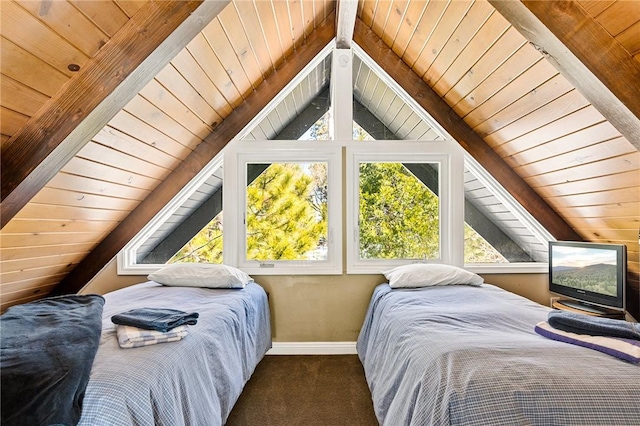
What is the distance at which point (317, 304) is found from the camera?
120 inches

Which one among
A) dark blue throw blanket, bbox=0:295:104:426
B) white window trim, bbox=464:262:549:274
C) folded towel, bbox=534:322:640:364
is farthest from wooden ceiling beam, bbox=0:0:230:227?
white window trim, bbox=464:262:549:274

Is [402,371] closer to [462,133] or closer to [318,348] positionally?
[318,348]

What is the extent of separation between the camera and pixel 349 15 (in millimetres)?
2455

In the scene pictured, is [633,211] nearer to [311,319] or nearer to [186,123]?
[311,319]

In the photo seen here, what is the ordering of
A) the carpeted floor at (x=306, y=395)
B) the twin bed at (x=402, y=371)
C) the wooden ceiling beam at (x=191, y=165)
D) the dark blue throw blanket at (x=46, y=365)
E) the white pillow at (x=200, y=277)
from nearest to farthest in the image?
the dark blue throw blanket at (x=46, y=365) → the twin bed at (x=402, y=371) → the carpeted floor at (x=306, y=395) → the white pillow at (x=200, y=277) → the wooden ceiling beam at (x=191, y=165)

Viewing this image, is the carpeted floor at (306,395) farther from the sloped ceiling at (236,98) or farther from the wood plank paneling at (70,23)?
the wood plank paneling at (70,23)

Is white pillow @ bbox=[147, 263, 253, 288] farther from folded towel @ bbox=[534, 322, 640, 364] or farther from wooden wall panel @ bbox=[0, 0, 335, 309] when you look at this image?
folded towel @ bbox=[534, 322, 640, 364]

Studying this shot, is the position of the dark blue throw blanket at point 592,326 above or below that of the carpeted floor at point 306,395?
above

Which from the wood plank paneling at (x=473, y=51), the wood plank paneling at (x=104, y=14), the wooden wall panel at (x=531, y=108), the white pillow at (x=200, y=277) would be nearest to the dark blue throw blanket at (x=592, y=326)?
the wooden wall panel at (x=531, y=108)

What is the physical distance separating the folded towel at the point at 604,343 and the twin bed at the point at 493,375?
0.02 metres

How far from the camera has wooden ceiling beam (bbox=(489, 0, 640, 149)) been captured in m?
1.49

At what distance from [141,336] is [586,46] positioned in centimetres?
214

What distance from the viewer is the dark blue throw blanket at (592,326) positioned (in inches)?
55.6

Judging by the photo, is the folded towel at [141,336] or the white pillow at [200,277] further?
the white pillow at [200,277]
